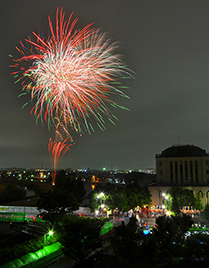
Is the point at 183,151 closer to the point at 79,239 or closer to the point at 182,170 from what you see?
the point at 182,170

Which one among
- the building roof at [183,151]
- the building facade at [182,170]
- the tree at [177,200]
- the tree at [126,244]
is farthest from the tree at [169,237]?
the building roof at [183,151]

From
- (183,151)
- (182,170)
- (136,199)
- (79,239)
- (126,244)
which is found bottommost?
(79,239)

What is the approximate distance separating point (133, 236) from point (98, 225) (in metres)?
4.26

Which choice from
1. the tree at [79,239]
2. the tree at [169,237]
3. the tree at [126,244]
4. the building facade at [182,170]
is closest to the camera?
the tree at [126,244]

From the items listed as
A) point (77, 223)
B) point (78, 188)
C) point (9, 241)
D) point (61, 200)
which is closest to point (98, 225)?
point (77, 223)

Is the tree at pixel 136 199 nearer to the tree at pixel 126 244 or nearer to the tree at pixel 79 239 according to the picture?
the tree at pixel 79 239

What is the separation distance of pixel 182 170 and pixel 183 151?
4.61 meters

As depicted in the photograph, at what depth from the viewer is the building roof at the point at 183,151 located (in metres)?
49.6

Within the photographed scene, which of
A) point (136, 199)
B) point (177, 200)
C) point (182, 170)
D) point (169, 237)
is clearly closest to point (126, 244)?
point (169, 237)

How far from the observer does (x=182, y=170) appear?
48719mm

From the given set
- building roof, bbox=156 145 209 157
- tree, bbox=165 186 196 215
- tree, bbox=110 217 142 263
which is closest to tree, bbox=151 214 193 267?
tree, bbox=110 217 142 263

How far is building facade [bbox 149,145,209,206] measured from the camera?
4497cm

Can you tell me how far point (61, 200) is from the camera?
24609mm

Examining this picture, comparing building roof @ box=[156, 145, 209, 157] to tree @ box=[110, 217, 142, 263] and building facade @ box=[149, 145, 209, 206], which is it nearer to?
building facade @ box=[149, 145, 209, 206]
